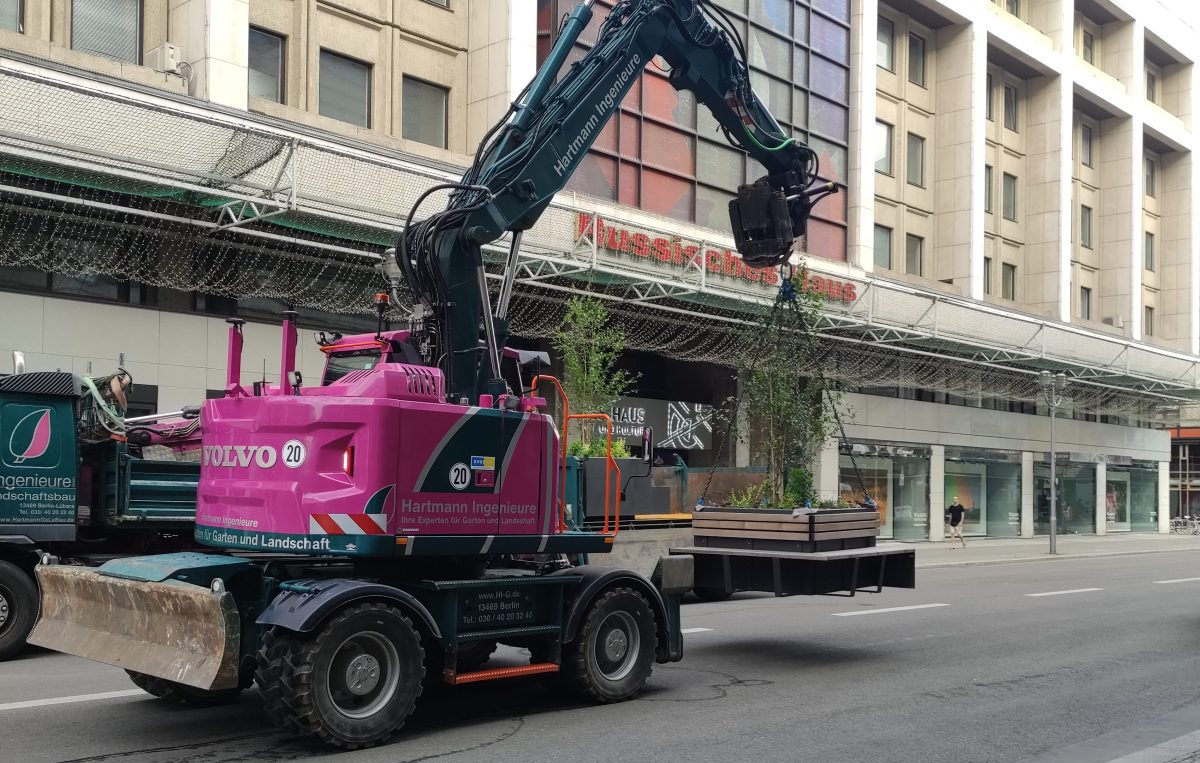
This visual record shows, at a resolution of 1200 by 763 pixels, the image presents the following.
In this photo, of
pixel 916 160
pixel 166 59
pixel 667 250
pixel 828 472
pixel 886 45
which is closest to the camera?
pixel 166 59

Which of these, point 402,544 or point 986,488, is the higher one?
point 402,544

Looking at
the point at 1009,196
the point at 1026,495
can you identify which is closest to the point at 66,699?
the point at 1026,495

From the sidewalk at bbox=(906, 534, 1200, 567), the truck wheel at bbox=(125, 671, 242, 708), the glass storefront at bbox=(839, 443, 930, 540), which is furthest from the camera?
the glass storefront at bbox=(839, 443, 930, 540)

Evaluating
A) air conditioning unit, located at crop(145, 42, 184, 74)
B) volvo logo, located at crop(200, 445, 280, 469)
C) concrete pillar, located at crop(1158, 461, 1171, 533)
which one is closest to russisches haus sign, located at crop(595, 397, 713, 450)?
air conditioning unit, located at crop(145, 42, 184, 74)

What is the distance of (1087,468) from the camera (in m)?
46.5

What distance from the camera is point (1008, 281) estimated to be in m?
43.6

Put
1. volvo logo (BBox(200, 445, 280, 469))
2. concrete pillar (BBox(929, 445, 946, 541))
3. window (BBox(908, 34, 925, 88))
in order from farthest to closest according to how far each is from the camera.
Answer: window (BBox(908, 34, 925, 88)) < concrete pillar (BBox(929, 445, 946, 541)) < volvo logo (BBox(200, 445, 280, 469))

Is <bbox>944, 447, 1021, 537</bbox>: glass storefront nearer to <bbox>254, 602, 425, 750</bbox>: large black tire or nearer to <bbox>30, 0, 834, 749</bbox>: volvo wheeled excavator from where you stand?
<bbox>30, 0, 834, 749</bbox>: volvo wheeled excavator

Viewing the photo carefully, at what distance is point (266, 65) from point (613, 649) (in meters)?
15.7

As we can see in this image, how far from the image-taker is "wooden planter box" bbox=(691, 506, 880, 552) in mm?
11250

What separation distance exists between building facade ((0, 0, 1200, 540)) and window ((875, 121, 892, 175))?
0.15 m

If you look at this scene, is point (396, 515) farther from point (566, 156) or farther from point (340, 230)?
point (340, 230)

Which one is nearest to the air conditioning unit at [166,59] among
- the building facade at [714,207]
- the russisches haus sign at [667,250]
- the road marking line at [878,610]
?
the building facade at [714,207]

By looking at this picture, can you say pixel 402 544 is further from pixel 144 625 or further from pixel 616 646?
pixel 616 646
